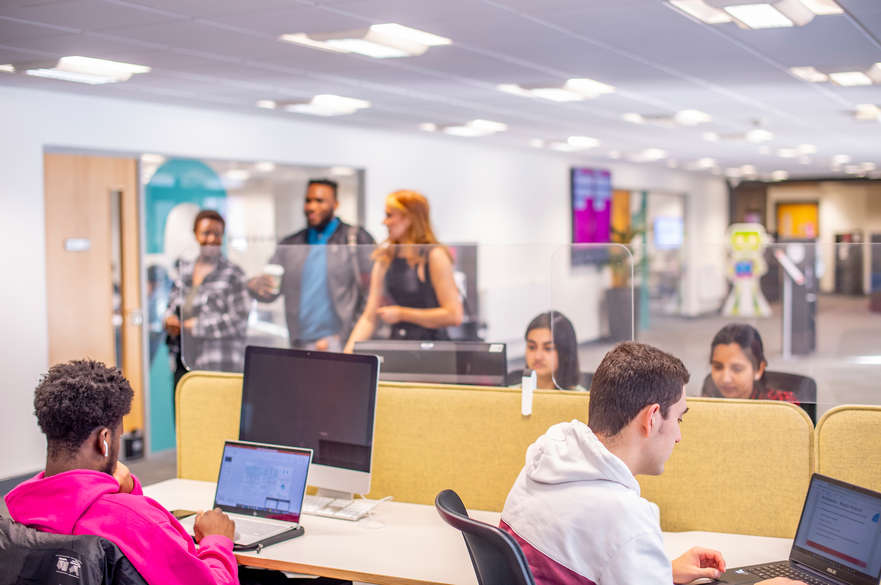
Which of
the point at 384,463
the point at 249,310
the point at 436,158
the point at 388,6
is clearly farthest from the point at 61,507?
the point at 436,158

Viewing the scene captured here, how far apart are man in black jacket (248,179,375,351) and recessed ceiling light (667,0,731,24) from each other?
1597mm

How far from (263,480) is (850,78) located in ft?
15.7

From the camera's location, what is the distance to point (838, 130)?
914 centimetres

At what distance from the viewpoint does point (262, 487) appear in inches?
103

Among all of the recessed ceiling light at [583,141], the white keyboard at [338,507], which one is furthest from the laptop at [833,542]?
the recessed ceiling light at [583,141]

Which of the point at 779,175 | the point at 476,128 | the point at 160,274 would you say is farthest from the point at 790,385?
the point at 779,175

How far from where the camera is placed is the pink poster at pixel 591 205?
12.3 meters

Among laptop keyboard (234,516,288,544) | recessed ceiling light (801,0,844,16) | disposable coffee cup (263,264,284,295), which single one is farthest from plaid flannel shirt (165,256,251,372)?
recessed ceiling light (801,0,844,16)

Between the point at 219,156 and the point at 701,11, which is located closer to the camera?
the point at 701,11

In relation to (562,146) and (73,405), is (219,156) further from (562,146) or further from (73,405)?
(73,405)

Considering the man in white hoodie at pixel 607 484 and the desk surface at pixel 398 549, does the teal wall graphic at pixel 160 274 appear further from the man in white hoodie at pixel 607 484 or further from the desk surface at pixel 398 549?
the man in white hoodie at pixel 607 484

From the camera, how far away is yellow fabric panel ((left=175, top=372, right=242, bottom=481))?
3.09 metres

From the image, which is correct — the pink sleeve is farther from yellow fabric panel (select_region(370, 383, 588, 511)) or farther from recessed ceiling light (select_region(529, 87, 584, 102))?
recessed ceiling light (select_region(529, 87, 584, 102))

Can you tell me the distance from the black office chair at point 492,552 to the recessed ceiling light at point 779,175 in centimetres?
1571
